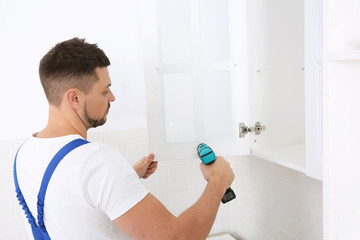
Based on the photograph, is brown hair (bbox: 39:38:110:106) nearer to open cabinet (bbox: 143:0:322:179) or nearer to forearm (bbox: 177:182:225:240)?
open cabinet (bbox: 143:0:322:179)

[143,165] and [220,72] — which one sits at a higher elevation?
[220,72]

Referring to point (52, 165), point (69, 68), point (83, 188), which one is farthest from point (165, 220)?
point (69, 68)

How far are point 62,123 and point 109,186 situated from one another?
1.01 feet

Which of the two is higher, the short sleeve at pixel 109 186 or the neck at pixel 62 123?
the neck at pixel 62 123

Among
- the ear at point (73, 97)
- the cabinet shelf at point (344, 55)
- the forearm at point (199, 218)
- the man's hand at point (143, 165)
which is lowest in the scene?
the forearm at point (199, 218)

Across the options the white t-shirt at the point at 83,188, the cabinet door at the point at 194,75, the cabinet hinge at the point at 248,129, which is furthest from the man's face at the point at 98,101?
the cabinet hinge at the point at 248,129

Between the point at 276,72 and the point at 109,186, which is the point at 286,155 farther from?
the point at 109,186

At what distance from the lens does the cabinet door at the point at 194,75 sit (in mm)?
1565

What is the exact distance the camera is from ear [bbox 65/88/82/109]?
1.16m

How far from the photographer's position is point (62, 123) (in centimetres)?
116

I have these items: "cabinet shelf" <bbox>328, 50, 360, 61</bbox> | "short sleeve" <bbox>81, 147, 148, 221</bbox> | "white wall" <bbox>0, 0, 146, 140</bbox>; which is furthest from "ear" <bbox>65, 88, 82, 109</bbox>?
"white wall" <bbox>0, 0, 146, 140</bbox>

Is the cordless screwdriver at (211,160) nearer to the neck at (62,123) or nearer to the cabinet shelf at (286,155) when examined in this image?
the cabinet shelf at (286,155)

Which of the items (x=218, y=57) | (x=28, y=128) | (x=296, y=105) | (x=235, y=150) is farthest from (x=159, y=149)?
(x=28, y=128)

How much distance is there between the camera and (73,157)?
1.02 m
